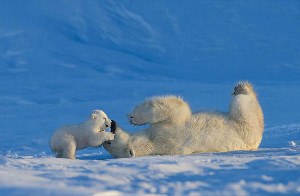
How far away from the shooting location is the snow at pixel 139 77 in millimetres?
3525

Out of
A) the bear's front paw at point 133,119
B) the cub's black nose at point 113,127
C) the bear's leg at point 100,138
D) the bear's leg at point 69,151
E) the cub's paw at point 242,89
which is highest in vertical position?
the cub's paw at point 242,89

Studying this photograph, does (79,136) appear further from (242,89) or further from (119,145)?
(242,89)

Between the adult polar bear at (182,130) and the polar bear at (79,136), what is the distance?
5.3 inches

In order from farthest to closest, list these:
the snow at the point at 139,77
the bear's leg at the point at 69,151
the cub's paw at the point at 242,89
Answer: the cub's paw at the point at 242,89
the bear's leg at the point at 69,151
the snow at the point at 139,77

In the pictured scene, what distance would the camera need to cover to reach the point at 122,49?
20.1m

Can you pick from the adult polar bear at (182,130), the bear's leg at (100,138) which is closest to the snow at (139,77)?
the adult polar bear at (182,130)

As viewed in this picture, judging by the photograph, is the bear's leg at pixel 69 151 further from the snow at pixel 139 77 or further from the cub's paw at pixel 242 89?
the cub's paw at pixel 242 89

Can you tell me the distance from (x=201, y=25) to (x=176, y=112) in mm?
16944

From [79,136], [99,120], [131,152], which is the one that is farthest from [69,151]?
[131,152]

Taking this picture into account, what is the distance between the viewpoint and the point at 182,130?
5090 mm

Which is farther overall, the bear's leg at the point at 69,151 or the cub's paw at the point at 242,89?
the cub's paw at the point at 242,89

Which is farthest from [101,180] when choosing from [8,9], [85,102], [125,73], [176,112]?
[8,9]

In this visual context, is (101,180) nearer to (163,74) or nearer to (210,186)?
(210,186)

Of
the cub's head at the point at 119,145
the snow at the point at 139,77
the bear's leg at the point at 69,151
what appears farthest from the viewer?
the cub's head at the point at 119,145
